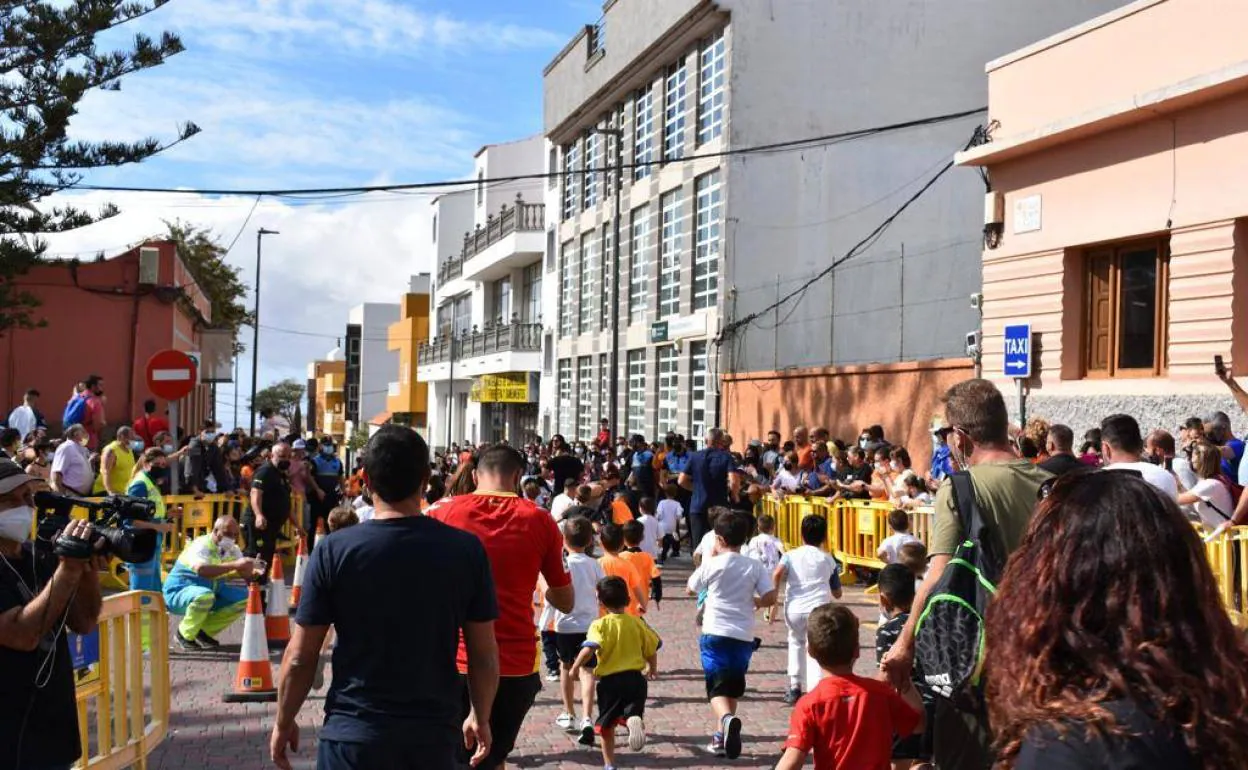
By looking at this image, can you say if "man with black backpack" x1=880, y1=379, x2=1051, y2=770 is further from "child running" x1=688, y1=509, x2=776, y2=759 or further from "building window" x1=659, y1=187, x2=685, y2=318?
"building window" x1=659, y1=187, x2=685, y2=318

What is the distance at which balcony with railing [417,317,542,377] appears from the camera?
1750 inches

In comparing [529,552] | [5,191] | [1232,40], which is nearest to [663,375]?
[5,191]

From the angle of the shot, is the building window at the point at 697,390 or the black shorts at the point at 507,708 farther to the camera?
the building window at the point at 697,390

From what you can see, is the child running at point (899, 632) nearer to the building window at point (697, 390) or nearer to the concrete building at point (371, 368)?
the building window at point (697, 390)

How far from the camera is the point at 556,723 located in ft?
28.6

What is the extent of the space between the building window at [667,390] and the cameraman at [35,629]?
26405mm

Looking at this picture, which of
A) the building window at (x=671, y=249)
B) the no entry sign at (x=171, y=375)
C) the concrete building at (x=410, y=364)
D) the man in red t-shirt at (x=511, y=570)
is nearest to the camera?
the man in red t-shirt at (x=511, y=570)

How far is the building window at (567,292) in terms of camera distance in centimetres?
3997

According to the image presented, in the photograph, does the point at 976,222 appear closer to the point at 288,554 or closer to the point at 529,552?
the point at 288,554

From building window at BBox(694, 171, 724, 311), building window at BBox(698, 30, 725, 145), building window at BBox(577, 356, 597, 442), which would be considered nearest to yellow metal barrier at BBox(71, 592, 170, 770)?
building window at BBox(694, 171, 724, 311)

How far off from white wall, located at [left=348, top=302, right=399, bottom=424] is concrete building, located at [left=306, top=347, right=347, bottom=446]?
484cm

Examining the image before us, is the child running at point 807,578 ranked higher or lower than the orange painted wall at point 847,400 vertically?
lower

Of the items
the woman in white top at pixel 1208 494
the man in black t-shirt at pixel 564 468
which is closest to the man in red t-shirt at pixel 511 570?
the woman in white top at pixel 1208 494

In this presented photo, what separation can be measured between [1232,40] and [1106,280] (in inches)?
134
